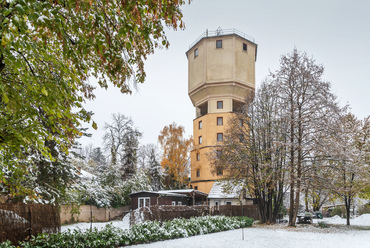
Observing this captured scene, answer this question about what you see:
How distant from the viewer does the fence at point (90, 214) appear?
2519 cm

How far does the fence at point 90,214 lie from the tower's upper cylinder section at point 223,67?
17.6 meters

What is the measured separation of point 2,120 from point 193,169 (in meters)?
38.0

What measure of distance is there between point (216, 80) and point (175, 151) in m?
14.4

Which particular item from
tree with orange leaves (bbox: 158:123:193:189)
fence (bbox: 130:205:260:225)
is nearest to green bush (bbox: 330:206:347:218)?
fence (bbox: 130:205:260:225)

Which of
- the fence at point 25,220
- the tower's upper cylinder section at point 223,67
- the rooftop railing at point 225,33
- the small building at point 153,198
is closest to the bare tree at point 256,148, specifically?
the small building at point 153,198

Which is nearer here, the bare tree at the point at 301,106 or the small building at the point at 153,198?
the bare tree at the point at 301,106

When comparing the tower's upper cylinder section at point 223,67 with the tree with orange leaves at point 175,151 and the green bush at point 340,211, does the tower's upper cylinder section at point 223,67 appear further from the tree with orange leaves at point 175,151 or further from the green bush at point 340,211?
the green bush at point 340,211

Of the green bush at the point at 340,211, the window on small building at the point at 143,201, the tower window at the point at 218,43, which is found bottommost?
the green bush at the point at 340,211

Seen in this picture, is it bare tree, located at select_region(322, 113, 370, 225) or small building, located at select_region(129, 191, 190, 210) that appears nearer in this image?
bare tree, located at select_region(322, 113, 370, 225)

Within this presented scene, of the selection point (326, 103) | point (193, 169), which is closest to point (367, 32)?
point (326, 103)

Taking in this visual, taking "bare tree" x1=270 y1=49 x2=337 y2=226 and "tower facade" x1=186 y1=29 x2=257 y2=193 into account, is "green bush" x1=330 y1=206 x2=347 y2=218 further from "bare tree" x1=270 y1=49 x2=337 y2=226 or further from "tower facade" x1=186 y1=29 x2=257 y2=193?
"bare tree" x1=270 y1=49 x2=337 y2=226

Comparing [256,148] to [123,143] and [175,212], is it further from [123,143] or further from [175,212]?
[123,143]

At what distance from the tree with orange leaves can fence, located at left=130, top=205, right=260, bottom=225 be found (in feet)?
A: 66.9

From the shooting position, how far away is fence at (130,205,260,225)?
16406 millimetres
